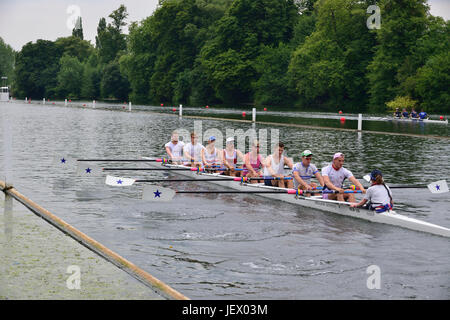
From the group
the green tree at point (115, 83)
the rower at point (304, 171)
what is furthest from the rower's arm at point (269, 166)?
the green tree at point (115, 83)

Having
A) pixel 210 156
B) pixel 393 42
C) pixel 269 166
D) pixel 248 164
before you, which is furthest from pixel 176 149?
pixel 393 42

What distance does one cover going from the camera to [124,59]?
131 m

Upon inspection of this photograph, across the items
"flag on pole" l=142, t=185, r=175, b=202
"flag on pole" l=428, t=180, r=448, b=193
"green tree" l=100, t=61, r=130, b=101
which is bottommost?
"flag on pole" l=142, t=185, r=175, b=202

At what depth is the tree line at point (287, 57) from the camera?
2918 inches

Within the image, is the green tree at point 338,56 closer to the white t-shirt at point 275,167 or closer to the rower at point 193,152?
the rower at point 193,152

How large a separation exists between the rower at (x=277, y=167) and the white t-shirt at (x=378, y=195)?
365 cm

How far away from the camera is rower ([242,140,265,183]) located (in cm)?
1817

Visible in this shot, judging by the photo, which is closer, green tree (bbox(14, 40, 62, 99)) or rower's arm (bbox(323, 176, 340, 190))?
rower's arm (bbox(323, 176, 340, 190))

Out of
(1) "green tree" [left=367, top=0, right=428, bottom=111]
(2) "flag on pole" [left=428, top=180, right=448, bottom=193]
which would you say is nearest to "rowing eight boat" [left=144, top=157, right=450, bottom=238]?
(2) "flag on pole" [left=428, top=180, right=448, bottom=193]

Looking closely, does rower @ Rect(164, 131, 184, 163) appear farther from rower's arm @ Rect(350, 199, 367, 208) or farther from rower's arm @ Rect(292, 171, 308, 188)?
rower's arm @ Rect(350, 199, 367, 208)

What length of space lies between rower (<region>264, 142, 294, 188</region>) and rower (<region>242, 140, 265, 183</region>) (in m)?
0.51

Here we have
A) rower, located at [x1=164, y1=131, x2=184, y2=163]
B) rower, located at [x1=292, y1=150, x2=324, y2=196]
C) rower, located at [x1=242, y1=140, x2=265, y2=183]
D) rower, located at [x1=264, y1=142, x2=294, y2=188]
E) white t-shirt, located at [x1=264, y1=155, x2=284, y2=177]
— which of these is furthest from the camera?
rower, located at [x1=164, y1=131, x2=184, y2=163]

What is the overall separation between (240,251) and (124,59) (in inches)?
4869

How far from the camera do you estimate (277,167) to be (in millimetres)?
17422
